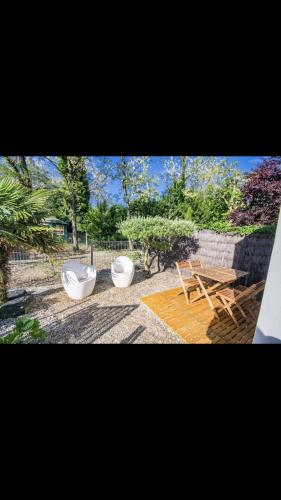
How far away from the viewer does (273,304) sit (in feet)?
5.19

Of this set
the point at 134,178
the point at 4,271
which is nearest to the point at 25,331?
the point at 4,271

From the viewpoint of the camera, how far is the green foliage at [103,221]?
9898 mm

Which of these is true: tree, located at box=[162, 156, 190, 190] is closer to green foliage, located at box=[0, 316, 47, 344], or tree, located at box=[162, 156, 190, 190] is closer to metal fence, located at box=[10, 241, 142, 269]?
metal fence, located at box=[10, 241, 142, 269]

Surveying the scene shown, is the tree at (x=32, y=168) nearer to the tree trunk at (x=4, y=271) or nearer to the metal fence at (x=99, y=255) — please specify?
the metal fence at (x=99, y=255)

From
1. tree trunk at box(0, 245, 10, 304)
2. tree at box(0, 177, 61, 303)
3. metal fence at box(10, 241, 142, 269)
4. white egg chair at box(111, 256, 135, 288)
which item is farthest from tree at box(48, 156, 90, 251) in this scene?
tree at box(0, 177, 61, 303)

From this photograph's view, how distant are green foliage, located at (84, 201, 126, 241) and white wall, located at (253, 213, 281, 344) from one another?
8.67 meters

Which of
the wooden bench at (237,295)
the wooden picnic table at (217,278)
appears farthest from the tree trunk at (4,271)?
the wooden bench at (237,295)

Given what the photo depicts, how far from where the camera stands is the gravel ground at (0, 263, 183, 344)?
8.70 feet

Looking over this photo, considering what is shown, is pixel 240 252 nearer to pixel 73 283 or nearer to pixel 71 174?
pixel 73 283

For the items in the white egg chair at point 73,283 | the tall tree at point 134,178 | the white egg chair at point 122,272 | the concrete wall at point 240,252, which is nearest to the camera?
the white egg chair at point 73,283

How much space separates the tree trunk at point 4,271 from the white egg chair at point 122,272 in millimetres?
2091
